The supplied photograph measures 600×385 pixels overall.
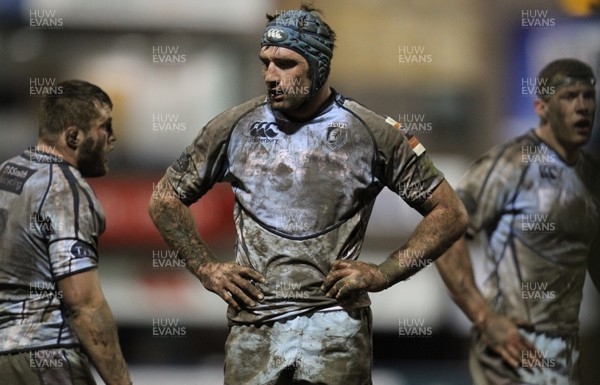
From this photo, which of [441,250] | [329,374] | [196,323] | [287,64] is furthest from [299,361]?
[196,323]

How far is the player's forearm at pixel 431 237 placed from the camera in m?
4.56

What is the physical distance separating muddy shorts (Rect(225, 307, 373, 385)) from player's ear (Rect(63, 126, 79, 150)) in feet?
5.24

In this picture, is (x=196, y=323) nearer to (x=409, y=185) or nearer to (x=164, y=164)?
(x=164, y=164)

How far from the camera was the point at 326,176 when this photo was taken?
457cm

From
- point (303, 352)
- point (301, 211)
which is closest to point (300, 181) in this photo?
point (301, 211)

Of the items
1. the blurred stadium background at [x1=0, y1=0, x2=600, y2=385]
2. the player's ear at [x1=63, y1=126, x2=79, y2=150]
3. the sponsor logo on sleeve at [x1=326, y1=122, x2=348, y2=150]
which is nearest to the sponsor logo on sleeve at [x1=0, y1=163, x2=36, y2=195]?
the player's ear at [x1=63, y1=126, x2=79, y2=150]

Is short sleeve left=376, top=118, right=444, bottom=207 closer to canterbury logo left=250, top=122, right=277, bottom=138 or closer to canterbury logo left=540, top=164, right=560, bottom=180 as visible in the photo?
canterbury logo left=250, top=122, right=277, bottom=138

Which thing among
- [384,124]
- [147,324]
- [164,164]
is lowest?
[147,324]

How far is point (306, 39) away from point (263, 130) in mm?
376

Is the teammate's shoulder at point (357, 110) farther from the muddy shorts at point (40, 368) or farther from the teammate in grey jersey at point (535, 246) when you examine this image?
the teammate in grey jersey at point (535, 246)

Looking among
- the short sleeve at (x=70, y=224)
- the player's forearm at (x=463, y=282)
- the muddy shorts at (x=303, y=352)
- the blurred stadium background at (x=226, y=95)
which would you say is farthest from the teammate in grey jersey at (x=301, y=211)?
the blurred stadium background at (x=226, y=95)

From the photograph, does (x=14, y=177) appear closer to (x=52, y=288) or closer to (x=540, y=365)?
(x=52, y=288)

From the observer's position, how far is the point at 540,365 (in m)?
6.60

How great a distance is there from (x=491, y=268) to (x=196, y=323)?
1.67 m
